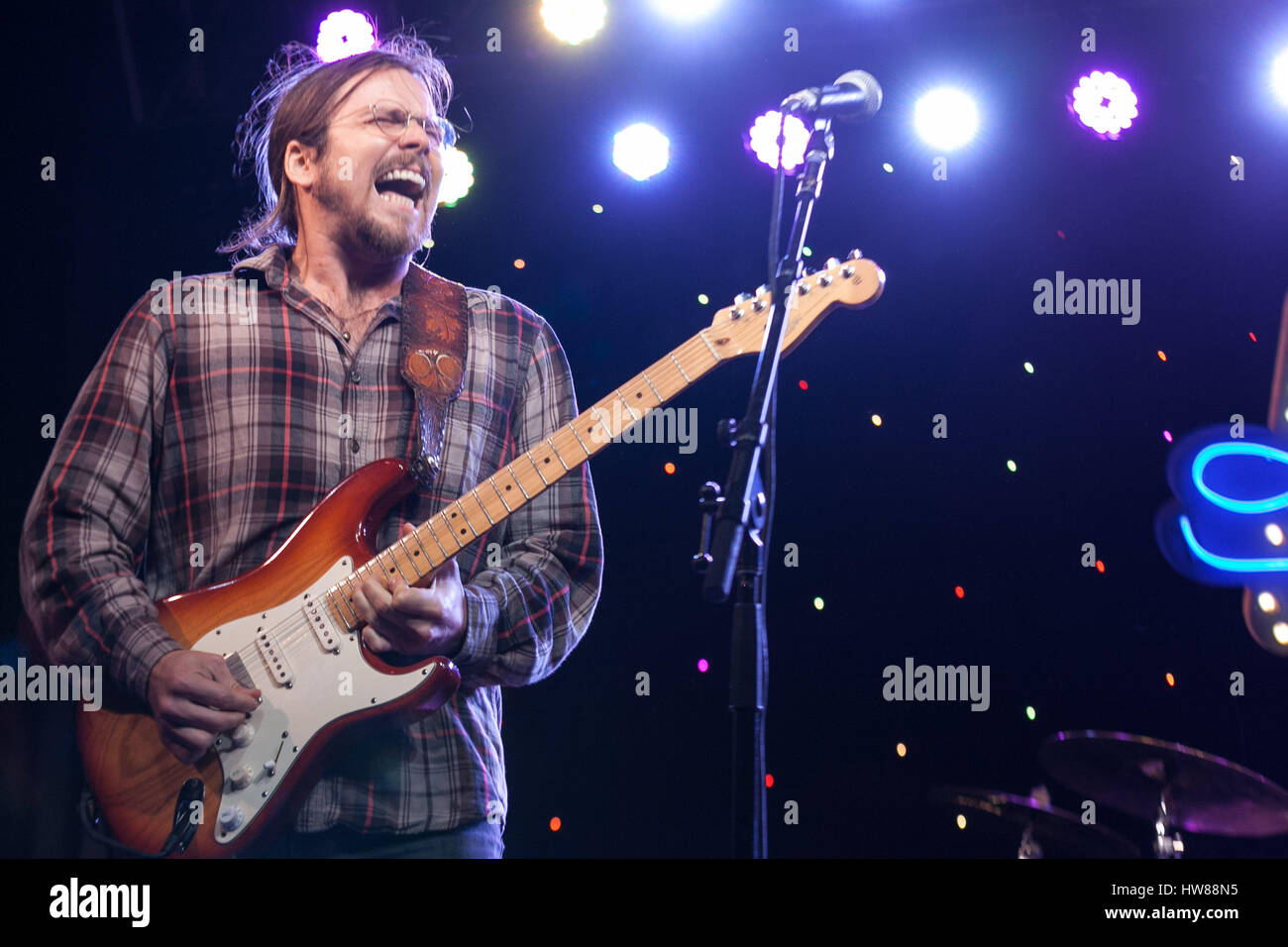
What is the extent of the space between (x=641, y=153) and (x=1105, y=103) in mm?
1483

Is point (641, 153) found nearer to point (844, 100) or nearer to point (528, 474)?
point (844, 100)

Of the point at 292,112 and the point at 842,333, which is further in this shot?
the point at 842,333

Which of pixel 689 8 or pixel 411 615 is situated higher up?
pixel 689 8

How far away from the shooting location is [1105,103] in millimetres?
3525

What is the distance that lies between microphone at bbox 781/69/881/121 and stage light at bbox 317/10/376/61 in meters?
1.52

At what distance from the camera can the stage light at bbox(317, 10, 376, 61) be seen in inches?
130

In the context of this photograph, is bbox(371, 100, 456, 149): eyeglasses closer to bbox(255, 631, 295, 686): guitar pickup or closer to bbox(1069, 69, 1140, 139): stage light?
bbox(255, 631, 295, 686): guitar pickup

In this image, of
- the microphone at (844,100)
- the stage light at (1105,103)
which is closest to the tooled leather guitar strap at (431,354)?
the microphone at (844,100)

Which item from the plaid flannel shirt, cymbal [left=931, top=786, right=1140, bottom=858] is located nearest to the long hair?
the plaid flannel shirt

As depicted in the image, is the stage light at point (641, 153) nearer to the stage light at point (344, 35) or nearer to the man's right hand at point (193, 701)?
the stage light at point (344, 35)

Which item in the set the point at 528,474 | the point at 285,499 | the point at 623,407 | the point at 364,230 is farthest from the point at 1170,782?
the point at 364,230

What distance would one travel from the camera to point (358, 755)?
2.29 metres

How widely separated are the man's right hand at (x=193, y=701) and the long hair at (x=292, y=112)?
3.73ft

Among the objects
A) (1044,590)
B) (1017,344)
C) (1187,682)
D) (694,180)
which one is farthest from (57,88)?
(1187,682)
